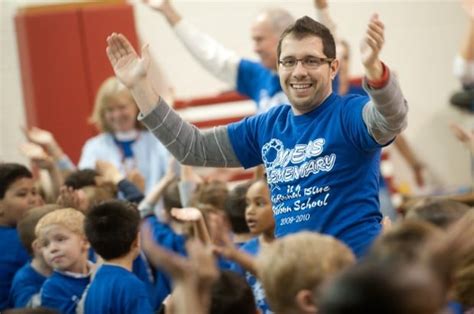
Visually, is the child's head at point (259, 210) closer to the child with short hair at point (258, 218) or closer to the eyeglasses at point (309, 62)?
the child with short hair at point (258, 218)

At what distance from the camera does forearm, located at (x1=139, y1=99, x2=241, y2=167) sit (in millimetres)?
3443

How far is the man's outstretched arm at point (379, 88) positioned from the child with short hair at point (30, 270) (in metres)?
1.52

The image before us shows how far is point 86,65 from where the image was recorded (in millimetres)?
7438

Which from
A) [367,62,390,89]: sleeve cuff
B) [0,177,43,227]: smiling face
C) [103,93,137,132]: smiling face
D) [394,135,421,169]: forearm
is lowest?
[394,135,421,169]: forearm

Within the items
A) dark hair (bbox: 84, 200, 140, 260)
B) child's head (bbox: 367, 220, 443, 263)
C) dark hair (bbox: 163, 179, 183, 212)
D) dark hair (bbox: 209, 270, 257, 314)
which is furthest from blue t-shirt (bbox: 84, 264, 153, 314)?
child's head (bbox: 367, 220, 443, 263)

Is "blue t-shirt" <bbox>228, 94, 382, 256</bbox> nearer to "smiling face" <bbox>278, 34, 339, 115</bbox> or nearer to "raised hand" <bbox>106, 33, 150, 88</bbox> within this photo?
"smiling face" <bbox>278, 34, 339, 115</bbox>

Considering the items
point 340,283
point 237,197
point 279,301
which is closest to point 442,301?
point 340,283

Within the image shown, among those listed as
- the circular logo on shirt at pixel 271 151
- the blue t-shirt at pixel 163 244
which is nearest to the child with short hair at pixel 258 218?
the blue t-shirt at pixel 163 244

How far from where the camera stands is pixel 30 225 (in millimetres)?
4121

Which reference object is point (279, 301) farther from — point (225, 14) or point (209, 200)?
point (225, 14)

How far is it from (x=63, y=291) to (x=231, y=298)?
94cm

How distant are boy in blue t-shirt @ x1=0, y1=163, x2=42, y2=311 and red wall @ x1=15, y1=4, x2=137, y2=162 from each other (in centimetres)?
284

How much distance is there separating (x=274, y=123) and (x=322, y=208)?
34 cm

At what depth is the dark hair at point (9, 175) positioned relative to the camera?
177 inches
